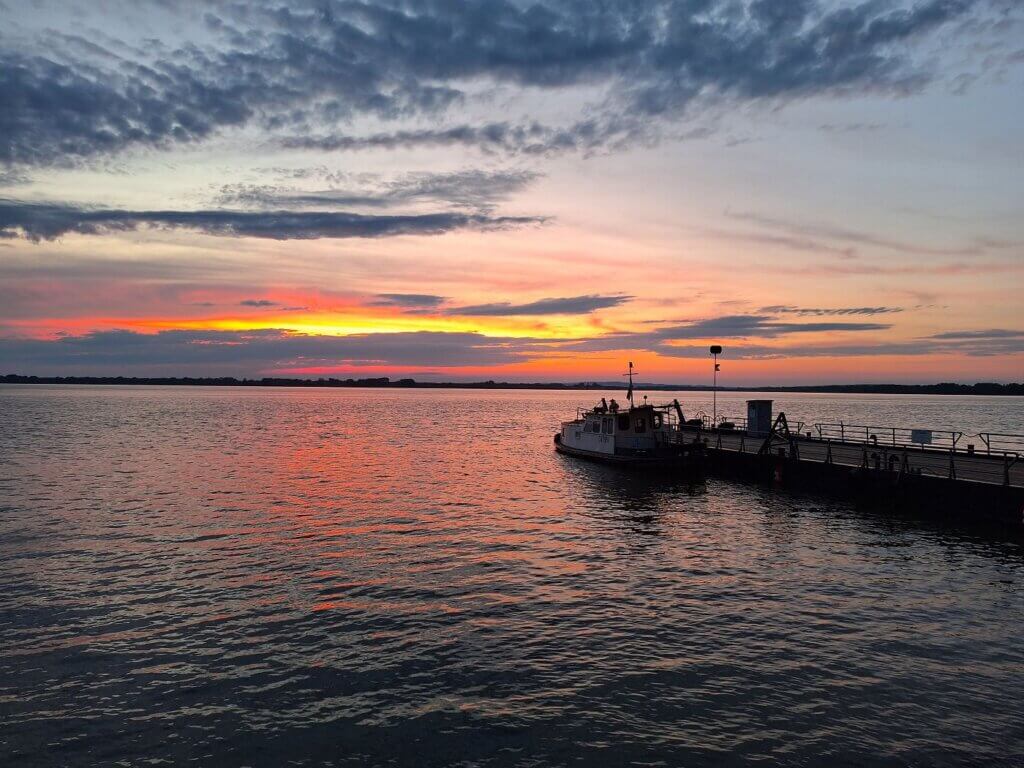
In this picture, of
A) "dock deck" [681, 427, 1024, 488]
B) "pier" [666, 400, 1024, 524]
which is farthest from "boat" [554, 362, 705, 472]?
"dock deck" [681, 427, 1024, 488]

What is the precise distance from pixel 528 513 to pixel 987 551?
19.9m

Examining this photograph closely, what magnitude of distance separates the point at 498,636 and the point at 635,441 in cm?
3772

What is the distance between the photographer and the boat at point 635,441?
167 feet

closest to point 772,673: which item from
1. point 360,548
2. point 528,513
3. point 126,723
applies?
point 126,723

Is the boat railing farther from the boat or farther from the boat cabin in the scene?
the boat cabin

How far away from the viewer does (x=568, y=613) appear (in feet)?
62.1

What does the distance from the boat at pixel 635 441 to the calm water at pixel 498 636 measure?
1471 cm

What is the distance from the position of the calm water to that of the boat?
14.7m

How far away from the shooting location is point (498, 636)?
17125 mm

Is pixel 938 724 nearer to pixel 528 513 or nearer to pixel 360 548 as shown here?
pixel 360 548

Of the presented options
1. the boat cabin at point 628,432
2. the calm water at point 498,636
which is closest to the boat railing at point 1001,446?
the calm water at point 498,636

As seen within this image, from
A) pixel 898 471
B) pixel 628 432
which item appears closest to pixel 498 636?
pixel 898 471

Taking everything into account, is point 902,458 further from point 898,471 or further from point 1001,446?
point 1001,446

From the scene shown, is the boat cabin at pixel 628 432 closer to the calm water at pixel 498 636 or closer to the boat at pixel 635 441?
the boat at pixel 635 441
